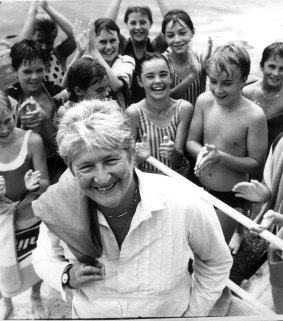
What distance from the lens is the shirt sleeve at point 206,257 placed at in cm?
140

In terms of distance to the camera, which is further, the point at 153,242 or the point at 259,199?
the point at 259,199

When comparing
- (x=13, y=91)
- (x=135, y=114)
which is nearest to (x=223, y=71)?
(x=135, y=114)

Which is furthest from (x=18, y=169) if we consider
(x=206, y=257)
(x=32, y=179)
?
(x=206, y=257)

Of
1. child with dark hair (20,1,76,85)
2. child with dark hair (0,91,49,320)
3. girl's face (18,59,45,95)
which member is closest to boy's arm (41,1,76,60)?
child with dark hair (20,1,76,85)

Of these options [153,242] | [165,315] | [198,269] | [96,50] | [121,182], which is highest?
[96,50]

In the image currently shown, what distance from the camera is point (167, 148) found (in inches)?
75.6

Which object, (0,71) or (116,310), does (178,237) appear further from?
(0,71)

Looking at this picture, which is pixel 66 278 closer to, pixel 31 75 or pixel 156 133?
pixel 156 133

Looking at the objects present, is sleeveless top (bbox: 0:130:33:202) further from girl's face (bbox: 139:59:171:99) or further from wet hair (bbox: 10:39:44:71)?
girl's face (bbox: 139:59:171:99)

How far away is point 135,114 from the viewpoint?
196cm

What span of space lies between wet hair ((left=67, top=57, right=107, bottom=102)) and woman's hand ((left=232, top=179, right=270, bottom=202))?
0.72m

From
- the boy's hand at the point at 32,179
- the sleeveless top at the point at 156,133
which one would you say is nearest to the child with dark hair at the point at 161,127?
the sleeveless top at the point at 156,133

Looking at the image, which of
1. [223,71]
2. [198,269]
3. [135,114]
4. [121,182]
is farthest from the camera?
[135,114]

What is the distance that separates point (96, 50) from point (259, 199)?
0.92 metres
